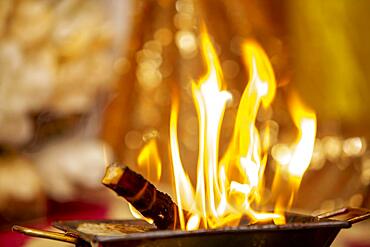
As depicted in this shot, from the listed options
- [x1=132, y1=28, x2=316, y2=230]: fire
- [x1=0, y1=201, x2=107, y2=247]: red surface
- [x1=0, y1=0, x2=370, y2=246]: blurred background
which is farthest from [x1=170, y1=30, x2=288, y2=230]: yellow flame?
[x1=0, y1=201, x2=107, y2=247]: red surface

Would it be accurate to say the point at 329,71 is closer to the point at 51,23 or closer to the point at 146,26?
the point at 146,26

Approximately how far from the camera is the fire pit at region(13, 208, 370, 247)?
2.07 ft

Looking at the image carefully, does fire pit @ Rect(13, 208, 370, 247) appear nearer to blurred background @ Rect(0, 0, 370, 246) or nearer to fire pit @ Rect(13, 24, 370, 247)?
fire pit @ Rect(13, 24, 370, 247)

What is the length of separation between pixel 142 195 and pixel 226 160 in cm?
20

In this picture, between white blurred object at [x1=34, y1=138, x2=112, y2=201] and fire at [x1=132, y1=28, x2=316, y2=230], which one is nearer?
fire at [x1=132, y1=28, x2=316, y2=230]

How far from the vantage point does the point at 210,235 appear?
0.65 m

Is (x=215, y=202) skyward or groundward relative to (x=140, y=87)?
groundward

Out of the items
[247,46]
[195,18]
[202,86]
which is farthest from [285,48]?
[202,86]

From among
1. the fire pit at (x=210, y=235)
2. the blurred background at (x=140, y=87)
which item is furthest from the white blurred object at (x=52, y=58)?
the fire pit at (x=210, y=235)

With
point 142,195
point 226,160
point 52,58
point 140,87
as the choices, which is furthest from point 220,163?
point 140,87

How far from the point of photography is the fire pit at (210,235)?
0.63 meters

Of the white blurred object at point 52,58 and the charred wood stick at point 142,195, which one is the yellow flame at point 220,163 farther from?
the white blurred object at point 52,58

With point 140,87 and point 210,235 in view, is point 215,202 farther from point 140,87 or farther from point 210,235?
point 140,87

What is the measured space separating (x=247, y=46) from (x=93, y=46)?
1.93 ft
